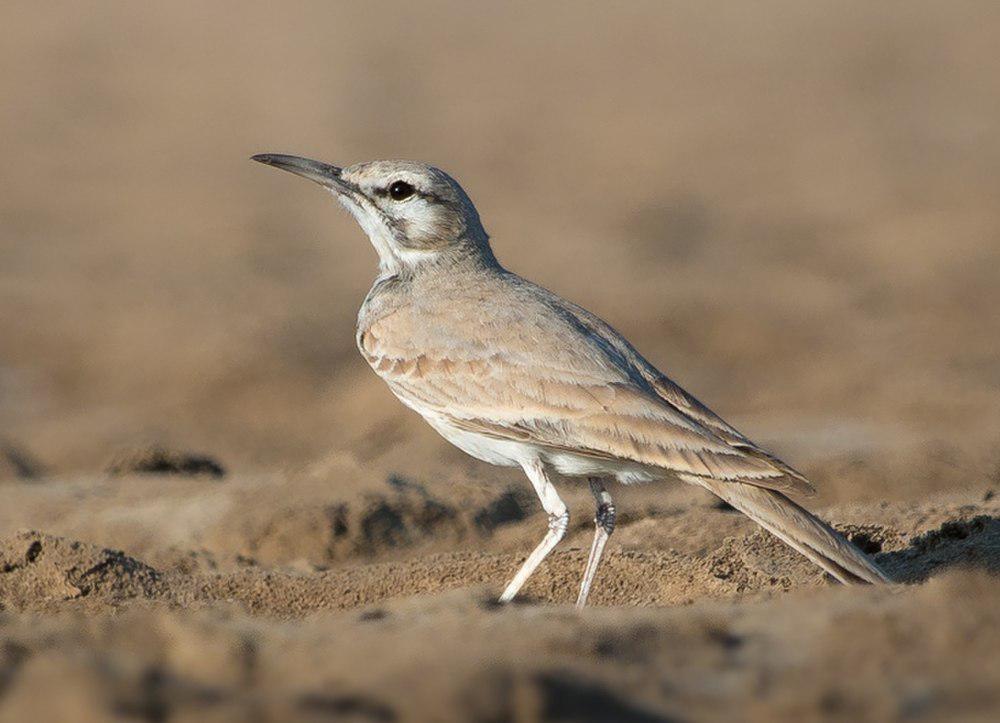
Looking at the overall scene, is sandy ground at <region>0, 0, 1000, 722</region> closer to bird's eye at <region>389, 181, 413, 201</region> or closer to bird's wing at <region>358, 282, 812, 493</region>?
bird's wing at <region>358, 282, 812, 493</region>

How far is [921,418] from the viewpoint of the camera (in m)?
11.3

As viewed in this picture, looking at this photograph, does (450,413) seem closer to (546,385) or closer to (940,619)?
(546,385)

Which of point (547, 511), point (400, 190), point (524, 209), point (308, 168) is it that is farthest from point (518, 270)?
point (547, 511)

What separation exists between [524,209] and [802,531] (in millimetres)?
14792

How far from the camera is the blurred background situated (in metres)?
12.2

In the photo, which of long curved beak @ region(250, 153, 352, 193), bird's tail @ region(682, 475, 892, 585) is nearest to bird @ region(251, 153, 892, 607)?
bird's tail @ region(682, 475, 892, 585)

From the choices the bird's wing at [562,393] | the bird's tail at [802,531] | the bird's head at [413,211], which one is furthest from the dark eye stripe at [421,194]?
the bird's tail at [802,531]

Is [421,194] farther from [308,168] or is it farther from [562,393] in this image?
[562,393]

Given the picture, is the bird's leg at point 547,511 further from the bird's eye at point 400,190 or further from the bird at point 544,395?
the bird's eye at point 400,190

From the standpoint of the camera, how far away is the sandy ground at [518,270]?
3.70 metres

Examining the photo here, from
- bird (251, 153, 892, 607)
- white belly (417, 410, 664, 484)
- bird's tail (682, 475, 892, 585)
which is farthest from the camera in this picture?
white belly (417, 410, 664, 484)

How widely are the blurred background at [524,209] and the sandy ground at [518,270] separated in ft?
0.25

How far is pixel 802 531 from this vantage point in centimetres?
518

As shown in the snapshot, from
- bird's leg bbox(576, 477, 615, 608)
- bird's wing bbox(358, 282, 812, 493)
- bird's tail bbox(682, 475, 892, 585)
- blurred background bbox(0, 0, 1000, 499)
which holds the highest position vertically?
bird's wing bbox(358, 282, 812, 493)
